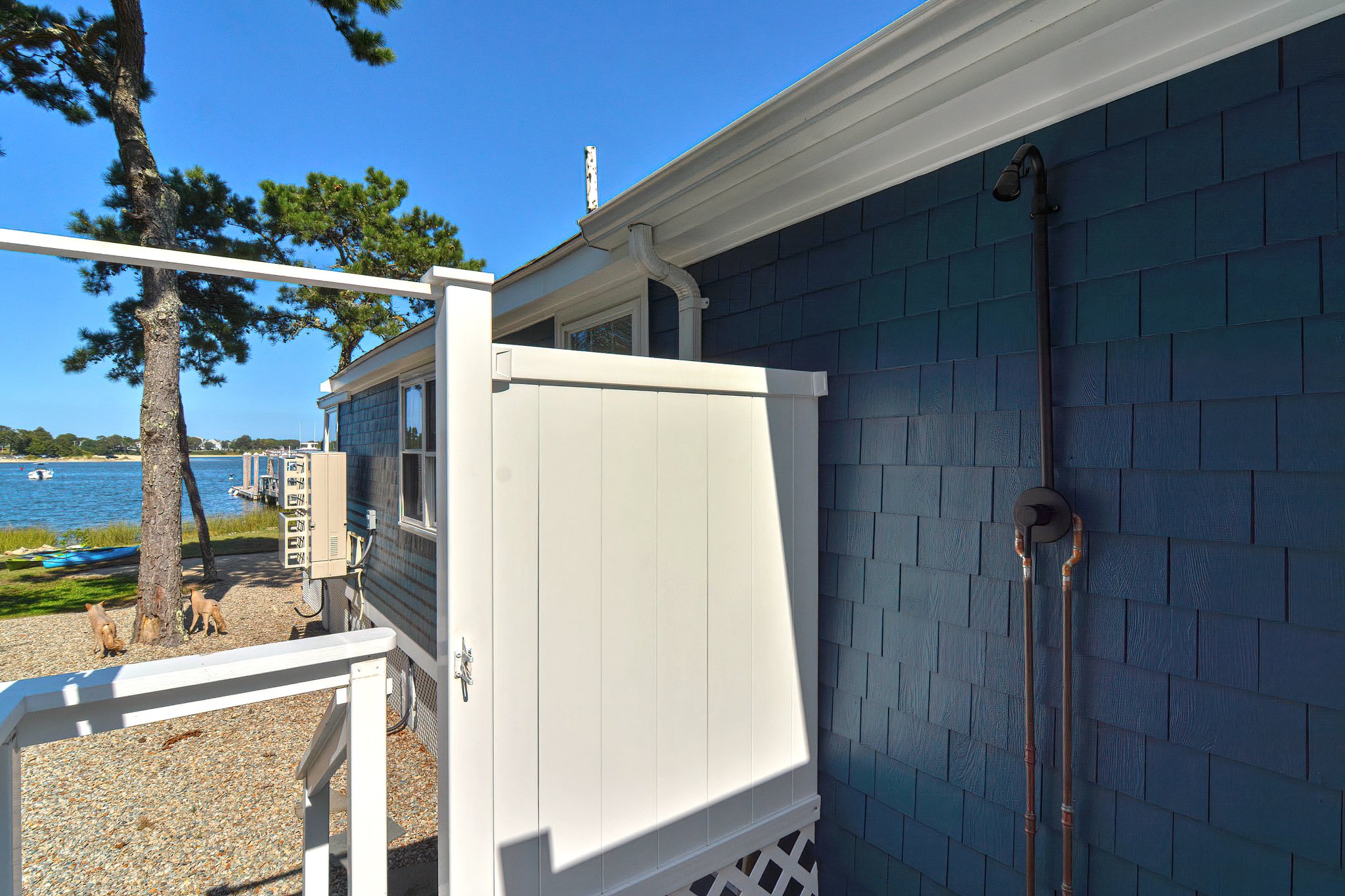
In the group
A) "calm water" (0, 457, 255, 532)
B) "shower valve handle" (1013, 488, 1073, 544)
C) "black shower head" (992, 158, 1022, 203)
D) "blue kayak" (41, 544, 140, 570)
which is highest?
"black shower head" (992, 158, 1022, 203)

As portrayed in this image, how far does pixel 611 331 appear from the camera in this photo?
3738mm

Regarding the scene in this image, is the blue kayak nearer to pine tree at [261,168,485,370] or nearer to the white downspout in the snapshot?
pine tree at [261,168,485,370]

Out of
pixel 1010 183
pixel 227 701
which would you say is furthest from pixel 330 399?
pixel 1010 183

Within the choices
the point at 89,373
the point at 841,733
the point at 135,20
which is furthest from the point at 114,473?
the point at 841,733

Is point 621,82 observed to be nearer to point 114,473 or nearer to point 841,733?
point 841,733

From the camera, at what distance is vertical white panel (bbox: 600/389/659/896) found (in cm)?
171

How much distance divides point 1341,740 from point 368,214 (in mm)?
16233

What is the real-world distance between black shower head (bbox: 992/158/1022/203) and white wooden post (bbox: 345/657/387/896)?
78.1 inches

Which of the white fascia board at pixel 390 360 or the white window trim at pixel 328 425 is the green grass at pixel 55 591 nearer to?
the white window trim at pixel 328 425

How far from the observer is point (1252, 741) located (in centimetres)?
126

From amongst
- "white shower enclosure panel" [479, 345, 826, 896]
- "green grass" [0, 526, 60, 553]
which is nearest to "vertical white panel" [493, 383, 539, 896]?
"white shower enclosure panel" [479, 345, 826, 896]

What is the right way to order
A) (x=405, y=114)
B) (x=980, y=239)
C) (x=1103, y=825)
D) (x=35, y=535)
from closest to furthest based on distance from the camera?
1. (x=1103, y=825)
2. (x=980, y=239)
3. (x=405, y=114)
4. (x=35, y=535)

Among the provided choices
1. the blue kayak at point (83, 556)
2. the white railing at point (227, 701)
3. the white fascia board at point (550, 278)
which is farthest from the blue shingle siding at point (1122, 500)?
the blue kayak at point (83, 556)

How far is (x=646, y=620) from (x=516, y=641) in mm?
398
